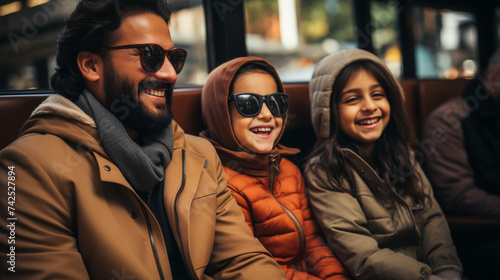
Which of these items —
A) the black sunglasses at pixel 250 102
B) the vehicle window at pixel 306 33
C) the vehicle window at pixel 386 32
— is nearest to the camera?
the black sunglasses at pixel 250 102

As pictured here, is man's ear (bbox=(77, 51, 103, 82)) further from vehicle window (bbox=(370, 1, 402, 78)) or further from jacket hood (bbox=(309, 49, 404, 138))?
vehicle window (bbox=(370, 1, 402, 78))

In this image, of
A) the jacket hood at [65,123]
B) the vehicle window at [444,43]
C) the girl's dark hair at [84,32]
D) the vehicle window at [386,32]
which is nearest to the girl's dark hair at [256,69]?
the girl's dark hair at [84,32]

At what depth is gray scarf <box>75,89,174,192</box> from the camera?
1487 millimetres

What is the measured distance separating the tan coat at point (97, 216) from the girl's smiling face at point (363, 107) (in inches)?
33.8

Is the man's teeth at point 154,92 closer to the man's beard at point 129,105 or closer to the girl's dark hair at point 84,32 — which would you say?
the man's beard at point 129,105

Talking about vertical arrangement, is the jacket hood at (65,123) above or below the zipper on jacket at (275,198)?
above

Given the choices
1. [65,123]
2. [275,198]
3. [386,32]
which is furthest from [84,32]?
[386,32]

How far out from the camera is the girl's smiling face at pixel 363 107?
221 centimetres

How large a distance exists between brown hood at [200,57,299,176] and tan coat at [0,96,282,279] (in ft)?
0.94

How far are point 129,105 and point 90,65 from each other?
0.22 metres

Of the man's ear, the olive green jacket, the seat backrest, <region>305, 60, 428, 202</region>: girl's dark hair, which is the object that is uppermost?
the man's ear

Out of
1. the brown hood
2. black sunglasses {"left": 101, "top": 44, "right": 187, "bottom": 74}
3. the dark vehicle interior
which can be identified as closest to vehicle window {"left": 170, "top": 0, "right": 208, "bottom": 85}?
the dark vehicle interior

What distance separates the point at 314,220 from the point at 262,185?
36 cm

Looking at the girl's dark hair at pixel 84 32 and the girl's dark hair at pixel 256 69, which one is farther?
the girl's dark hair at pixel 256 69
